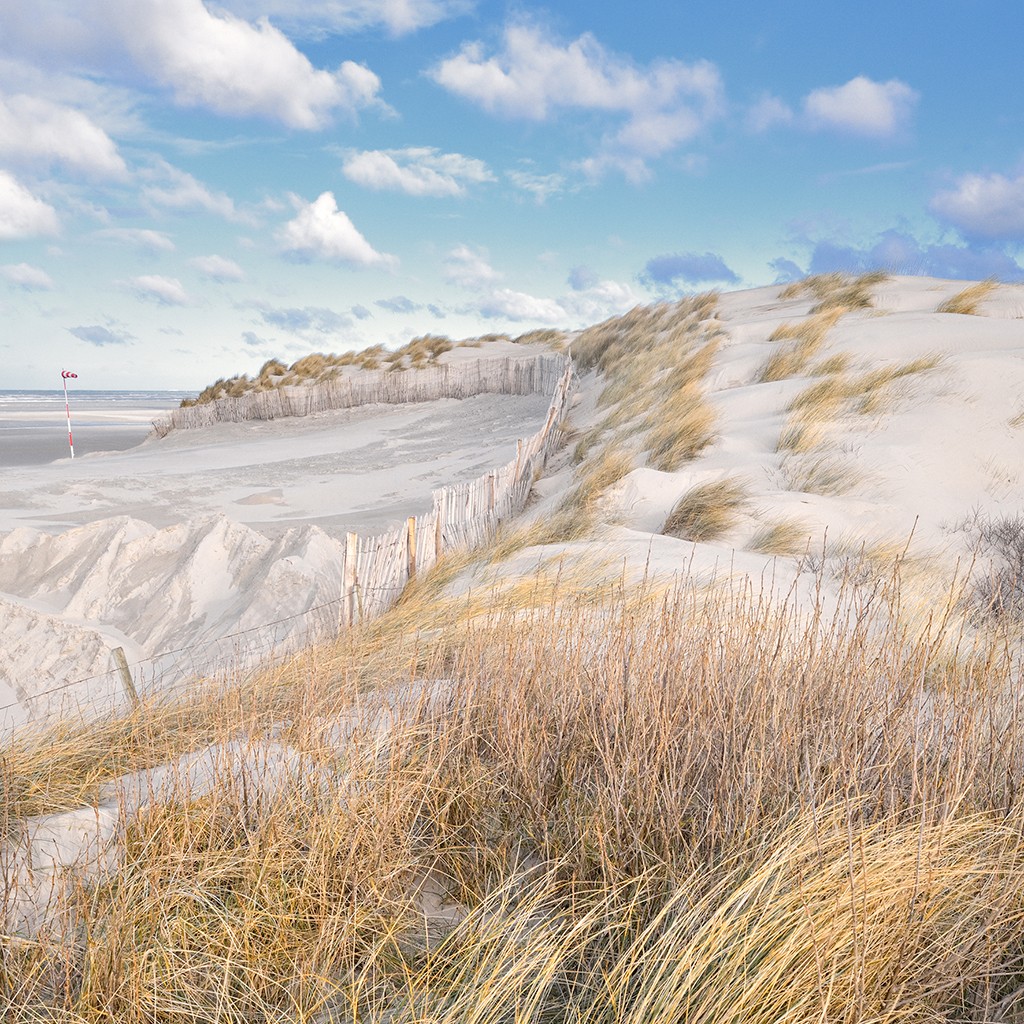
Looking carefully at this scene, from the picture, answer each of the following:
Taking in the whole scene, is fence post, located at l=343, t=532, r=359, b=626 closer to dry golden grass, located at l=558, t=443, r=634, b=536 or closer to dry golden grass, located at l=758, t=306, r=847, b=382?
dry golden grass, located at l=558, t=443, r=634, b=536

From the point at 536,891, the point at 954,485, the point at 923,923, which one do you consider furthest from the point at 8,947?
the point at 954,485

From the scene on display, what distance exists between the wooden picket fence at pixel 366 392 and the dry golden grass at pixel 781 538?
1370 cm

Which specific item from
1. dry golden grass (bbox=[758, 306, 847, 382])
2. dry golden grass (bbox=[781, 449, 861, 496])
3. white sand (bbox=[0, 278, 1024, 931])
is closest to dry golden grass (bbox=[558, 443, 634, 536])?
white sand (bbox=[0, 278, 1024, 931])

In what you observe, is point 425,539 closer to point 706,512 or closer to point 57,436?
point 706,512

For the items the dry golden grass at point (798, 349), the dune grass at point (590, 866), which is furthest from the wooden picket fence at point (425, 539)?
the dry golden grass at point (798, 349)

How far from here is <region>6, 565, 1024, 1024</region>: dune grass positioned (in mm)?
1602

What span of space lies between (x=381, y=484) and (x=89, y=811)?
926 centimetres

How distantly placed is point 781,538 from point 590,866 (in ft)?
12.5

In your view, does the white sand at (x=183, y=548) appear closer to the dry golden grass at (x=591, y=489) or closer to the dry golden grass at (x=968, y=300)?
the dry golden grass at (x=591, y=489)

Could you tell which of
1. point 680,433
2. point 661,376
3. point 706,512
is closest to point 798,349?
point 661,376

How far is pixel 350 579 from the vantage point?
4.60 metres

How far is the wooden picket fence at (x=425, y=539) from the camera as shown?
4629 millimetres

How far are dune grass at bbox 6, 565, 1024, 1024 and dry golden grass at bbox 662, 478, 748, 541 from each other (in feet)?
10.3

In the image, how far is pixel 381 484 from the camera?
11539mm
